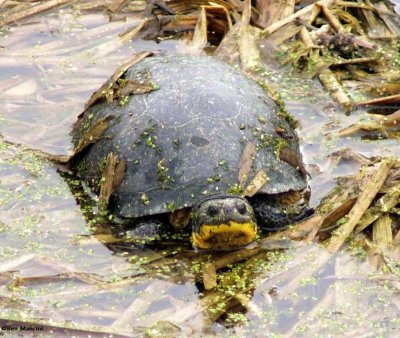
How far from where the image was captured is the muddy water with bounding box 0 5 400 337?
19.1 feet

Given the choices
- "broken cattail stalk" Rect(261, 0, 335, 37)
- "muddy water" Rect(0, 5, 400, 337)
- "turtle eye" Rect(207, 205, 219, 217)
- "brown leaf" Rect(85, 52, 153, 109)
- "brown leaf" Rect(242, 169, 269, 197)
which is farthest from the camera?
"broken cattail stalk" Rect(261, 0, 335, 37)

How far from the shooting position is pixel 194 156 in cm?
678

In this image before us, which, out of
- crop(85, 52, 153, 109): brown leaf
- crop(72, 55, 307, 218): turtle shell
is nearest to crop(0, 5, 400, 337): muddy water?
crop(72, 55, 307, 218): turtle shell

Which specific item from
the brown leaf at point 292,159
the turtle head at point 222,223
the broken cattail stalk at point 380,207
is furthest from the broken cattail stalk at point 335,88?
the turtle head at point 222,223

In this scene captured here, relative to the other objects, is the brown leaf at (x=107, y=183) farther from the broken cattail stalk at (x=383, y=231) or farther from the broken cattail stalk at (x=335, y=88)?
the broken cattail stalk at (x=335, y=88)

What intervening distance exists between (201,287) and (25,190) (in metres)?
1.90

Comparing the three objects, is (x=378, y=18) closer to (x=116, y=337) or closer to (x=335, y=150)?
(x=335, y=150)

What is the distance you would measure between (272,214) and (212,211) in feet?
2.20

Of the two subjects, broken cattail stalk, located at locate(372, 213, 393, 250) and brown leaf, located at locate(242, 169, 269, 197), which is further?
brown leaf, located at locate(242, 169, 269, 197)

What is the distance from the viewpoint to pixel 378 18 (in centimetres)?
1049

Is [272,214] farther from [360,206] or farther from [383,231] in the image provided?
[383,231]

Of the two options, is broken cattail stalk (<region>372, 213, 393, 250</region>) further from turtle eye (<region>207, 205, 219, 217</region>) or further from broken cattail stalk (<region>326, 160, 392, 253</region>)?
turtle eye (<region>207, 205, 219, 217</region>)

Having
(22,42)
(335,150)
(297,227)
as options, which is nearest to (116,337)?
(297,227)

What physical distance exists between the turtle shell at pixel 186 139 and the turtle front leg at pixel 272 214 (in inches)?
5.5
